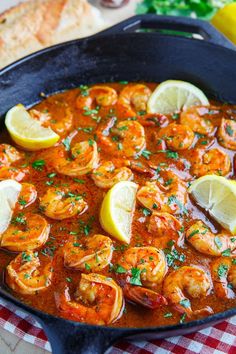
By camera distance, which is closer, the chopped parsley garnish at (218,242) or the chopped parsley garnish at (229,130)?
the chopped parsley garnish at (218,242)

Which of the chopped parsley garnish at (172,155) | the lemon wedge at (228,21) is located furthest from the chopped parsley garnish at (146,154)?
the lemon wedge at (228,21)

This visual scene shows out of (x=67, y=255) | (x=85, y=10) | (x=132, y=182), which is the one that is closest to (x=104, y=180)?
(x=132, y=182)

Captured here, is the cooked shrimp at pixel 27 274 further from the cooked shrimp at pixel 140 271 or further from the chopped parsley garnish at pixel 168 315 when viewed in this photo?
the chopped parsley garnish at pixel 168 315

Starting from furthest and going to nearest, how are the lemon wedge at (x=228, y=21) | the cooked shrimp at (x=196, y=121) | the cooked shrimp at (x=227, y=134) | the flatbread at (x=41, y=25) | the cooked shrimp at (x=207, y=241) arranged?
the lemon wedge at (x=228, y=21)
the flatbread at (x=41, y=25)
the cooked shrimp at (x=196, y=121)
the cooked shrimp at (x=227, y=134)
the cooked shrimp at (x=207, y=241)

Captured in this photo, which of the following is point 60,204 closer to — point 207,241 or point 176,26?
point 207,241

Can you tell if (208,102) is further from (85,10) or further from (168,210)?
(85,10)

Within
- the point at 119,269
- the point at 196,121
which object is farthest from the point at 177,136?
the point at 119,269

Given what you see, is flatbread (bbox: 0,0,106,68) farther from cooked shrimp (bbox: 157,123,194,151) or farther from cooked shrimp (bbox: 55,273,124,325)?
cooked shrimp (bbox: 55,273,124,325)

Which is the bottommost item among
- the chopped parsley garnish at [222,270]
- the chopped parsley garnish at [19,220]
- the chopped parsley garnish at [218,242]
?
the chopped parsley garnish at [19,220]
